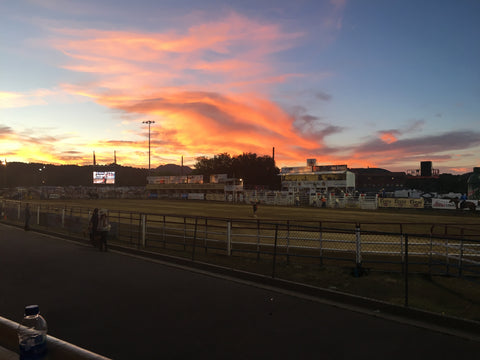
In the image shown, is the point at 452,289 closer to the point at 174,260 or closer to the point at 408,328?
the point at 408,328

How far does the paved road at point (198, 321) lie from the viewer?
542 cm

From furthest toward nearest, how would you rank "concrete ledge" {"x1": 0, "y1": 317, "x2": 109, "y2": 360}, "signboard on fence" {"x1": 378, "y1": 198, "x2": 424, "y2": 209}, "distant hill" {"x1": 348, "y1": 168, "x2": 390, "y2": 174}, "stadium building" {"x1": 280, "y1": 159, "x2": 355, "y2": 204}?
"distant hill" {"x1": 348, "y1": 168, "x2": 390, "y2": 174}
"stadium building" {"x1": 280, "y1": 159, "x2": 355, "y2": 204}
"signboard on fence" {"x1": 378, "y1": 198, "x2": 424, "y2": 209}
"concrete ledge" {"x1": 0, "y1": 317, "x2": 109, "y2": 360}

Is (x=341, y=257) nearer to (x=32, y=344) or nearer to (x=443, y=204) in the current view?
(x=32, y=344)

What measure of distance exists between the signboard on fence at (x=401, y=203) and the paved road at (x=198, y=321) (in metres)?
39.4

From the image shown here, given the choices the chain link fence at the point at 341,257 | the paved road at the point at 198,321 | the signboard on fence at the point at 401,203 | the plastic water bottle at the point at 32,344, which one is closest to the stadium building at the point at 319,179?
the signboard on fence at the point at 401,203

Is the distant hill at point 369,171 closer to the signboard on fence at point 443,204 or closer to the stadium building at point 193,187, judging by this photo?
the stadium building at point 193,187

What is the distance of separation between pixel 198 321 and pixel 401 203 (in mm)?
42982

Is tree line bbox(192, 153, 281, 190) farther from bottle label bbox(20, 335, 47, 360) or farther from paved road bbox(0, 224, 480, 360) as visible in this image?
bottle label bbox(20, 335, 47, 360)

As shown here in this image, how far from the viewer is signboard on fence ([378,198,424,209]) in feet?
139

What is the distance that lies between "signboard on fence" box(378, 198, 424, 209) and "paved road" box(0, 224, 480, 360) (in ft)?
129

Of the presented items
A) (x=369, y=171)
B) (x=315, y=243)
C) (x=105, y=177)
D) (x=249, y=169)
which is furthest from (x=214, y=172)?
(x=315, y=243)

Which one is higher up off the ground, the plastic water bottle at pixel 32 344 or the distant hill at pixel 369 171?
the distant hill at pixel 369 171

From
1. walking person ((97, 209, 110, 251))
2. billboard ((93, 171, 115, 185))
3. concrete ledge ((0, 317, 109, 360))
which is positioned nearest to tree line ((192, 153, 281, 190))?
billboard ((93, 171, 115, 185))

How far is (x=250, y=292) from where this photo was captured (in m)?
8.62
